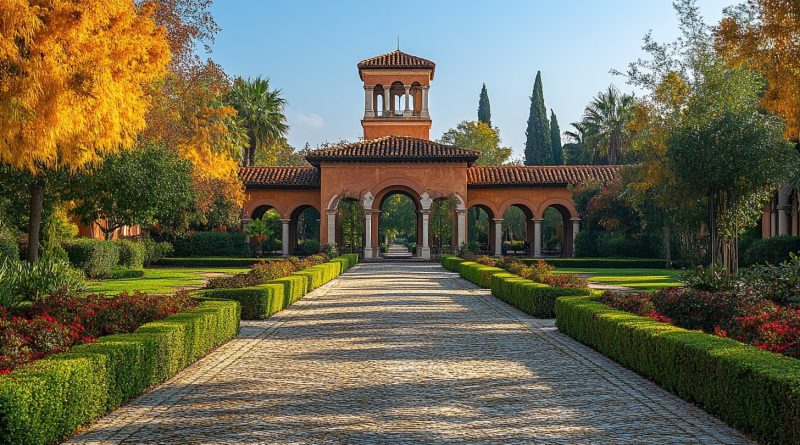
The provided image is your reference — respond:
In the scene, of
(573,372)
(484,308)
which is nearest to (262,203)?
(484,308)

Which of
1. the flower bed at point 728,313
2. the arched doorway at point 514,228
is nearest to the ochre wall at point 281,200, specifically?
the arched doorway at point 514,228

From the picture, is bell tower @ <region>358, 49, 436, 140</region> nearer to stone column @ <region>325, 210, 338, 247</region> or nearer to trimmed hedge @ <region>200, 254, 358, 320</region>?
stone column @ <region>325, 210, 338, 247</region>

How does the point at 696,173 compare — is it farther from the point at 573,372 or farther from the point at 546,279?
the point at 573,372

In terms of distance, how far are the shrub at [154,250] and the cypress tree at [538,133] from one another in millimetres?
36318

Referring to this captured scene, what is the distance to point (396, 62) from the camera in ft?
149

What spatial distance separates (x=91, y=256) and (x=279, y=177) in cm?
1828

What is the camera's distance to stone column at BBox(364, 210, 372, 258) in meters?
40.2

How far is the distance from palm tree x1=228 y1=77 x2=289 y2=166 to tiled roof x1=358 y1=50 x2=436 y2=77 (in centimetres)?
988

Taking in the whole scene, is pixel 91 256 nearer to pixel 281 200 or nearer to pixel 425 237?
pixel 281 200

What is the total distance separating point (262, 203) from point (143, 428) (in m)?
37.3

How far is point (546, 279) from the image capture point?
16844mm

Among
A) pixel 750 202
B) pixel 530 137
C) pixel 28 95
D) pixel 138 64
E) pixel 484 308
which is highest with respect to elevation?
pixel 530 137

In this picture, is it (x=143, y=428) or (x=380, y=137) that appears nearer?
(x=143, y=428)

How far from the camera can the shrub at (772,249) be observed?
27.0 m
